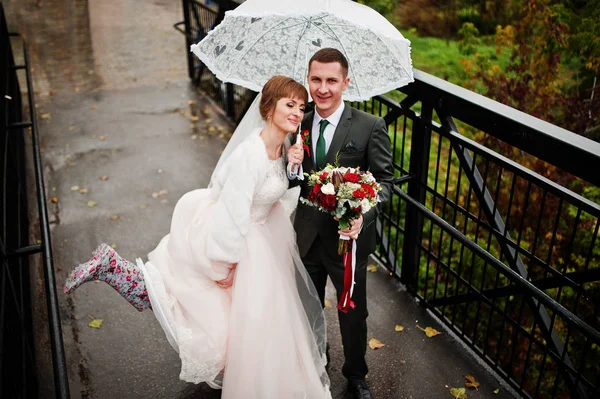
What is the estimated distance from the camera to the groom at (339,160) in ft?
10.5

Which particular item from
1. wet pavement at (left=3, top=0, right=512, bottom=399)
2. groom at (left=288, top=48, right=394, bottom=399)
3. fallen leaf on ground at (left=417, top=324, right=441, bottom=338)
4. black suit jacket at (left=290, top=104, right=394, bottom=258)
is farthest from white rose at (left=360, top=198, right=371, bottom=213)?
fallen leaf on ground at (left=417, top=324, right=441, bottom=338)

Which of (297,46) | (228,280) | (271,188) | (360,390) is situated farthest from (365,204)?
(360,390)

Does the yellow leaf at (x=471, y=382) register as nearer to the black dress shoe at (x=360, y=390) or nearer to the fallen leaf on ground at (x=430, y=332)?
the fallen leaf on ground at (x=430, y=332)

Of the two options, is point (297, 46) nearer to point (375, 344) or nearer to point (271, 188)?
point (271, 188)

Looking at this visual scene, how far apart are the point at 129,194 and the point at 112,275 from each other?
126 inches

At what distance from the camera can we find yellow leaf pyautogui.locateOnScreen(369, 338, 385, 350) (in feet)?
14.2

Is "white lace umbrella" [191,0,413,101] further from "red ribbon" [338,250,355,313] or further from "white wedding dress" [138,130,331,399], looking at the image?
"red ribbon" [338,250,355,313]

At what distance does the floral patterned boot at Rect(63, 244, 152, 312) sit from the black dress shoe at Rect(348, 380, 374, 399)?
1.47 meters

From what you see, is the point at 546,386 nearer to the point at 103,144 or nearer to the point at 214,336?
the point at 214,336

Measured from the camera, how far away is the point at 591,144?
286 cm

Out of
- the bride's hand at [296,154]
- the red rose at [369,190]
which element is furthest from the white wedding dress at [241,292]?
the red rose at [369,190]

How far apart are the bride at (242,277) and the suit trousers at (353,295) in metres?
0.13

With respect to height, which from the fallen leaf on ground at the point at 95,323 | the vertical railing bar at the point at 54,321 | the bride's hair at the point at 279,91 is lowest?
the fallen leaf on ground at the point at 95,323

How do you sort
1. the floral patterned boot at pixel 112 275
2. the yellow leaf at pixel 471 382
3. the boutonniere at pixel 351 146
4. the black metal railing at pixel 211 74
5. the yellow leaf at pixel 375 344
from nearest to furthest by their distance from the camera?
1. the boutonniere at pixel 351 146
2. the floral patterned boot at pixel 112 275
3. the yellow leaf at pixel 471 382
4. the yellow leaf at pixel 375 344
5. the black metal railing at pixel 211 74
